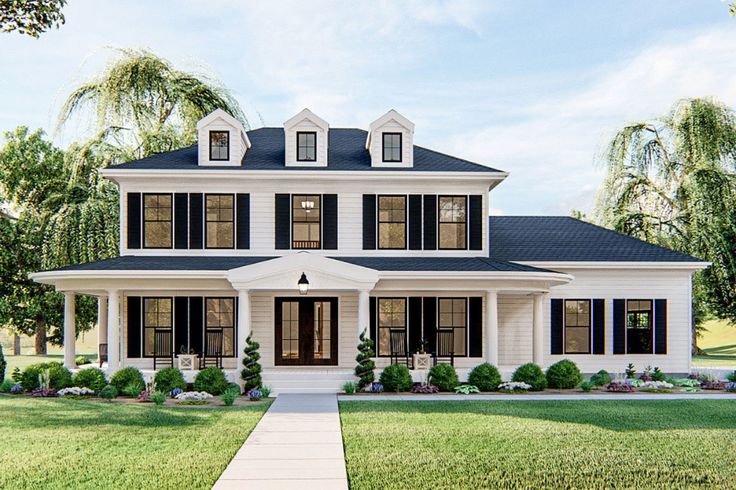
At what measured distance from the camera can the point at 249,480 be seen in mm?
8680

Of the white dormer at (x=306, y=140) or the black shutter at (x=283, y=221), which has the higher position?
the white dormer at (x=306, y=140)

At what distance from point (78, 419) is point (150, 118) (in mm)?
18509

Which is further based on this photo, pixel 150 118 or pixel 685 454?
pixel 150 118

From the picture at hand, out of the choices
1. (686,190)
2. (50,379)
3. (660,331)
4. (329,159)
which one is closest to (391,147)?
(329,159)

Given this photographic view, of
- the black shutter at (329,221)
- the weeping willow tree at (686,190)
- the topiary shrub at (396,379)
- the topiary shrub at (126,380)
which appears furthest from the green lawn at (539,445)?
the weeping willow tree at (686,190)

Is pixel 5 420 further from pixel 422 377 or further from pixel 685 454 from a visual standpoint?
pixel 685 454

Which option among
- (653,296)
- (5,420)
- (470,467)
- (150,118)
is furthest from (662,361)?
(150,118)

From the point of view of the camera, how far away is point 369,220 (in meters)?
20.8

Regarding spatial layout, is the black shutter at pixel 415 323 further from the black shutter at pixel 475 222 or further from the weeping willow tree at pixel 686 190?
the weeping willow tree at pixel 686 190

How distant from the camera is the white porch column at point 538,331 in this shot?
765 inches

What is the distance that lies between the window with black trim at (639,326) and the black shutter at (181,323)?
44.6 feet

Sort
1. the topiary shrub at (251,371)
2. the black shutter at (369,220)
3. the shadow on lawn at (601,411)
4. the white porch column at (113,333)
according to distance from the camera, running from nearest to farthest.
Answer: the shadow on lawn at (601,411)
the topiary shrub at (251,371)
the white porch column at (113,333)
the black shutter at (369,220)

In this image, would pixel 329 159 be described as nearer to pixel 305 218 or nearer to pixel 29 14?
pixel 305 218

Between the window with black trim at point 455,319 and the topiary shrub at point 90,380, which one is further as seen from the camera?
the window with black trim at point 455,319
